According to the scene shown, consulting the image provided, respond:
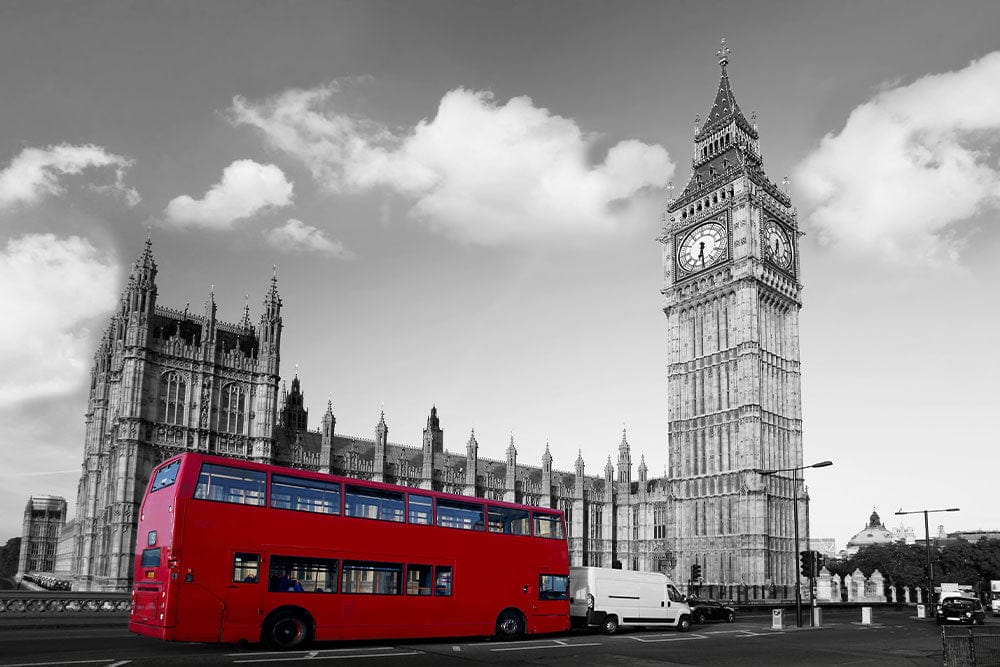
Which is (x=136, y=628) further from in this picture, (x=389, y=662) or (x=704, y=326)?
(x=704, y=326)

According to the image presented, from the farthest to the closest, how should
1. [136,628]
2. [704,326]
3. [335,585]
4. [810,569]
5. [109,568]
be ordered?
1. [704,326]
2. [109,568]
3. [810,569]
4. [335,585]
5. [136,628]

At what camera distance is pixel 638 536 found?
288 ft

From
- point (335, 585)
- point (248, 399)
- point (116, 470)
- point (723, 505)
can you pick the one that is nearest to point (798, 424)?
point (723, 505)

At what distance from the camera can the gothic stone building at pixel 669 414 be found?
2434 inches

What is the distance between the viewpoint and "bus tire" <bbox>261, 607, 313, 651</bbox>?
20828 millimetres

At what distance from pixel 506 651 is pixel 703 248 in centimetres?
6477

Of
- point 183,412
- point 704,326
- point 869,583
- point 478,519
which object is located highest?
point 704,326

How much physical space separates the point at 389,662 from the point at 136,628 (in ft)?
21.2

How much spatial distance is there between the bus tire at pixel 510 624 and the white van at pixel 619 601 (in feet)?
13.8

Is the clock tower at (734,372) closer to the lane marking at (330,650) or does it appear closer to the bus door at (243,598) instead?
the lane marking at (330,650)

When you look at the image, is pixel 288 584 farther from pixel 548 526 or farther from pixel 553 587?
pixel 553 587

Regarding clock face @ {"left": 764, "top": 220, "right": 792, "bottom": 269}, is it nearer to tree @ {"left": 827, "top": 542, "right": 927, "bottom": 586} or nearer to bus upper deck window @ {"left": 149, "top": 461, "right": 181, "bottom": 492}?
tree @ {"left": 827, "top": 542, "right": 927, "bottom": 586}

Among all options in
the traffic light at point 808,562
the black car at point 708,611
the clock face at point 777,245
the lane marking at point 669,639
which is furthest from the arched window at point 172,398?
the clock face at point 777,245

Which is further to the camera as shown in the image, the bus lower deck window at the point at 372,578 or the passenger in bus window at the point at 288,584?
the bus lower deck window at the point at 372,578
